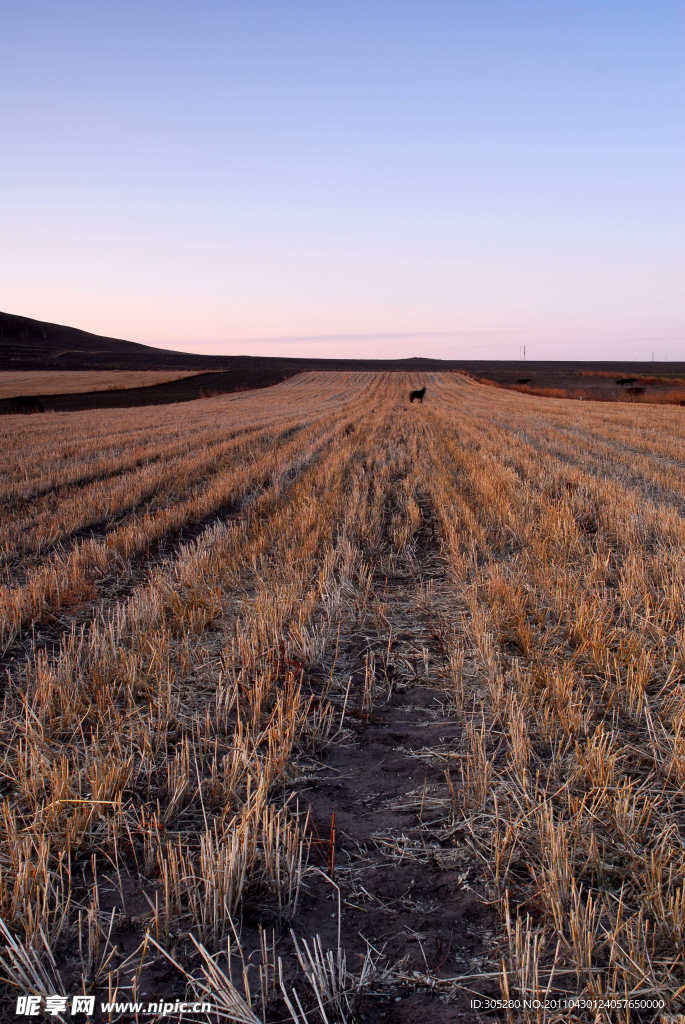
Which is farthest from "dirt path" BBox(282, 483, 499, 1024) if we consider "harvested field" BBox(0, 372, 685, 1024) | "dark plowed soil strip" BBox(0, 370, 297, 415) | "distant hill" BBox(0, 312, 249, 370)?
"distant hill" BBox(0, 312, 249, 370)

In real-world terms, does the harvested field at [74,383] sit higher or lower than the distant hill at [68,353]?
lower

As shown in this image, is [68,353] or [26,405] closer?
[26,405]

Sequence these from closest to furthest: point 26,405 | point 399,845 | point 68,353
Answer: point 399,845, point 26,405, point 68,353

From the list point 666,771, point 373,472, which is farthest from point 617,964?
point 373,472

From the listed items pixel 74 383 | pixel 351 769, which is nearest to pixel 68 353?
pixel 74 383

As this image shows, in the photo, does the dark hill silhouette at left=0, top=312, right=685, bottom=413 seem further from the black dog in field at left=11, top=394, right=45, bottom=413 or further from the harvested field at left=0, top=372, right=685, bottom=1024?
the harvested field at left=0, top=372, right=685, bottom=1024

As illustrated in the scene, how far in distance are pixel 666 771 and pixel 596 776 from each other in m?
0.38

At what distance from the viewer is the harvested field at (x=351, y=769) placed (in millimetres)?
2033

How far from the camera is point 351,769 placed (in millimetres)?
3240

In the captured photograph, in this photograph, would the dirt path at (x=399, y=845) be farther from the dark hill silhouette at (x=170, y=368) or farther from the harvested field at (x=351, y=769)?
the dark hill silhouette at (x=170, y=368)

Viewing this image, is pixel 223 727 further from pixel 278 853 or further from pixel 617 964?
pixel 617 964

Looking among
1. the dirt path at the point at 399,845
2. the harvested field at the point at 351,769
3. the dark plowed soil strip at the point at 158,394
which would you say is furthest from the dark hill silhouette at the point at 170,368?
the dirt path at the point at 399,845

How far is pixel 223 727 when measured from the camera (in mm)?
3529

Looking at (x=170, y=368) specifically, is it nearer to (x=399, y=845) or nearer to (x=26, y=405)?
(x=26, y=405)
